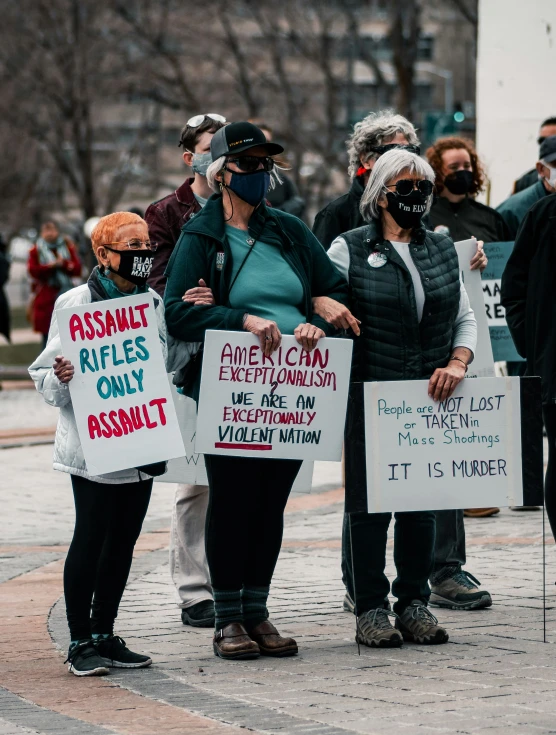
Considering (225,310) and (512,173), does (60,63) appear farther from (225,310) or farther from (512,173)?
(225,310)

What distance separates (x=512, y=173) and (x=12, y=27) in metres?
19.1

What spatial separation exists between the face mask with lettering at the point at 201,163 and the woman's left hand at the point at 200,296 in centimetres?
99

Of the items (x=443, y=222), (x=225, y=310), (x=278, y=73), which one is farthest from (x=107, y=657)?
(x=278, y=73)

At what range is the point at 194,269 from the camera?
18.5 feet

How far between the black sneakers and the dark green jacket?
46.9 inches

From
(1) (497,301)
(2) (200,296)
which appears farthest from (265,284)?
(1) (497,301)

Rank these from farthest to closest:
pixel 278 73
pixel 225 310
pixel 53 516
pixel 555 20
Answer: pixel 278 73 < pixel 555 20 < pixel 53 516 < pixel 225 310

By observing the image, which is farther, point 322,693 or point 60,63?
point 60,63

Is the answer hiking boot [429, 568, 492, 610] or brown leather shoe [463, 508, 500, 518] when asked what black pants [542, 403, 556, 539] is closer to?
hiking boot [429, 568, 492, 610]

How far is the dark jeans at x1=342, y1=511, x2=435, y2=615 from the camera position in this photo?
5.87 m

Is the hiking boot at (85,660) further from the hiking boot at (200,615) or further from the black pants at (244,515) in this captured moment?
the hiking boot at (200,615)

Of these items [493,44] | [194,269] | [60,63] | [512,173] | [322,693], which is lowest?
[322,693]

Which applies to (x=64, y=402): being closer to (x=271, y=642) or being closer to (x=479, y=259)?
(x=271, y=642)

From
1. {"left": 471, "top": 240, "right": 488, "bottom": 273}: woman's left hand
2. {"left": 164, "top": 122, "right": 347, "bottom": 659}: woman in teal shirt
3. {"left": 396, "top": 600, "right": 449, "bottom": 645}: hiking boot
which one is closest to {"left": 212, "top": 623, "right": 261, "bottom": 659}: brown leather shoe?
{"left": 164, "top": 122, "right": 347, "bottom": 659}: woman in teal shirt
